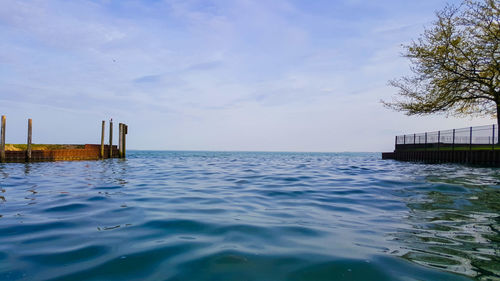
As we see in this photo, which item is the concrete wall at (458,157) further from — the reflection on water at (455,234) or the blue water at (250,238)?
the blue water at (250,238)

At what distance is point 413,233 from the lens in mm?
3957

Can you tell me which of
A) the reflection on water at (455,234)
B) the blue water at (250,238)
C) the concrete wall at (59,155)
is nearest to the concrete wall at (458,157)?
the reflection on water at (455,234)

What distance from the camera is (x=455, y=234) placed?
153 inches

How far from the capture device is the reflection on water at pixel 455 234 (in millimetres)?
2861

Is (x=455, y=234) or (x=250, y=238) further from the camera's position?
(x=455, y=234)

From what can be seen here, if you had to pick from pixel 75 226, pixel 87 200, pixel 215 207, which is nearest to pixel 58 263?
pixel 75 226

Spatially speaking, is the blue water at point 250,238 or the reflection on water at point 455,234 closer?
the blue water at point 250,238

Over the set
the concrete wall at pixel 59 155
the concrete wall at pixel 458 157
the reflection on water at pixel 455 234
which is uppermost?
the concrete wall at pixel 458 157

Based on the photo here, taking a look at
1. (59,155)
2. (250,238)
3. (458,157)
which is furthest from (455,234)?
(59,155)

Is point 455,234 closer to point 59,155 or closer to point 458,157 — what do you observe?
point 458,157

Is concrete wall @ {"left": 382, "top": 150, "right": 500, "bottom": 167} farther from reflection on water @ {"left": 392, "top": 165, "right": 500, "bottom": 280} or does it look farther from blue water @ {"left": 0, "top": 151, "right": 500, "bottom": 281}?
blue water @ {"left": 0, "top": 151, "right": 500, "bottom": 281}

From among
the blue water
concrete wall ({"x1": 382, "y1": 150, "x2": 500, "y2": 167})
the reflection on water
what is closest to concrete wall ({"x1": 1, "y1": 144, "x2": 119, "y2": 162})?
the blue water

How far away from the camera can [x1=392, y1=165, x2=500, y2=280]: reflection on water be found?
2.86 m

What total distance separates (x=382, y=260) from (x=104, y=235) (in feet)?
10.6
